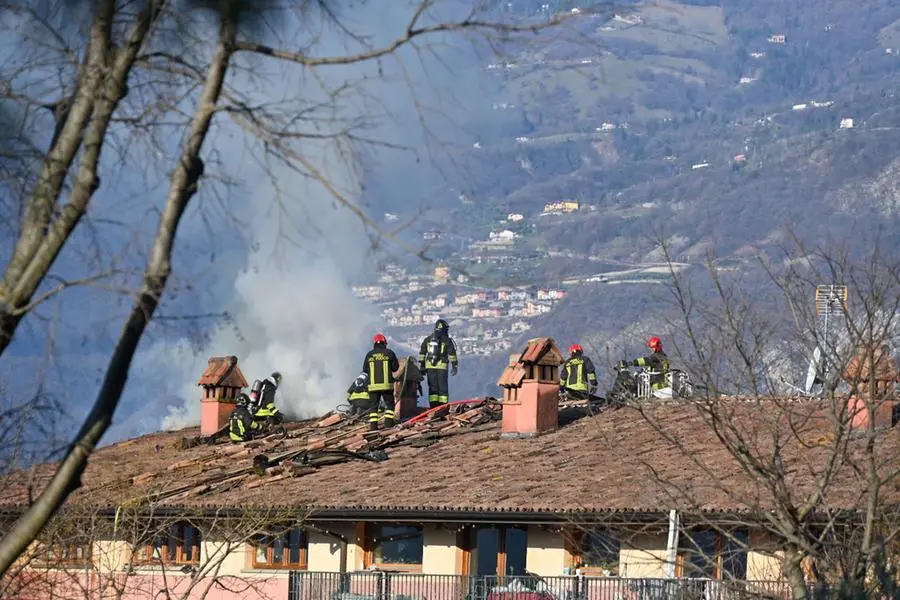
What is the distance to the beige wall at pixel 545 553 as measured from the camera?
29922 mm

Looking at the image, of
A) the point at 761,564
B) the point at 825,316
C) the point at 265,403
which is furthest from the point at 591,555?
the point at 265,403

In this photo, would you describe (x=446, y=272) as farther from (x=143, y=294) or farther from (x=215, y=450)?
(x=215, y=450)

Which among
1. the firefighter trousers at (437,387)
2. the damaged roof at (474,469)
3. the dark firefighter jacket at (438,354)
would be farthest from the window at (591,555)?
the dark firefighter jacket at (438,354)

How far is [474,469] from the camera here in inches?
1282

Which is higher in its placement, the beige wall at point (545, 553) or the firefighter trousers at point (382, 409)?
the firefighter trousers at point (382, 409)

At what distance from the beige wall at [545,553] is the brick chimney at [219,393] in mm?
13358

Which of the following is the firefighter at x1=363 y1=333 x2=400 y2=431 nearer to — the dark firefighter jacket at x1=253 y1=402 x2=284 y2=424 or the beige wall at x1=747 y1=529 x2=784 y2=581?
the dark firefighter jacket at x1=253 y1=402 x2=284 y2=424

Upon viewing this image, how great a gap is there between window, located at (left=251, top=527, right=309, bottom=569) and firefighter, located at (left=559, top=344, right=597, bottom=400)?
8.17 meters

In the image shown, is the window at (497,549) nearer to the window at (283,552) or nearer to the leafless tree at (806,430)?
the leafless tree at (806,430)

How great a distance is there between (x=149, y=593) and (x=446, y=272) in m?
22.1

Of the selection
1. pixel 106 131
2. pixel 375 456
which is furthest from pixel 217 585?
pixel 106 131

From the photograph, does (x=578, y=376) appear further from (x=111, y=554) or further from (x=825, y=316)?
(x=825, y=316)

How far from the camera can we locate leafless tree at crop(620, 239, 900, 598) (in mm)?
18547

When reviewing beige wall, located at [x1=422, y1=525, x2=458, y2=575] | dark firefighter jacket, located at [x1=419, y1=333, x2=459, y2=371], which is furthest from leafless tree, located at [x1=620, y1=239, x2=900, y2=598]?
dark firefighter jacket, located at [x1=419, y1=333, x2=459, y2=371]
